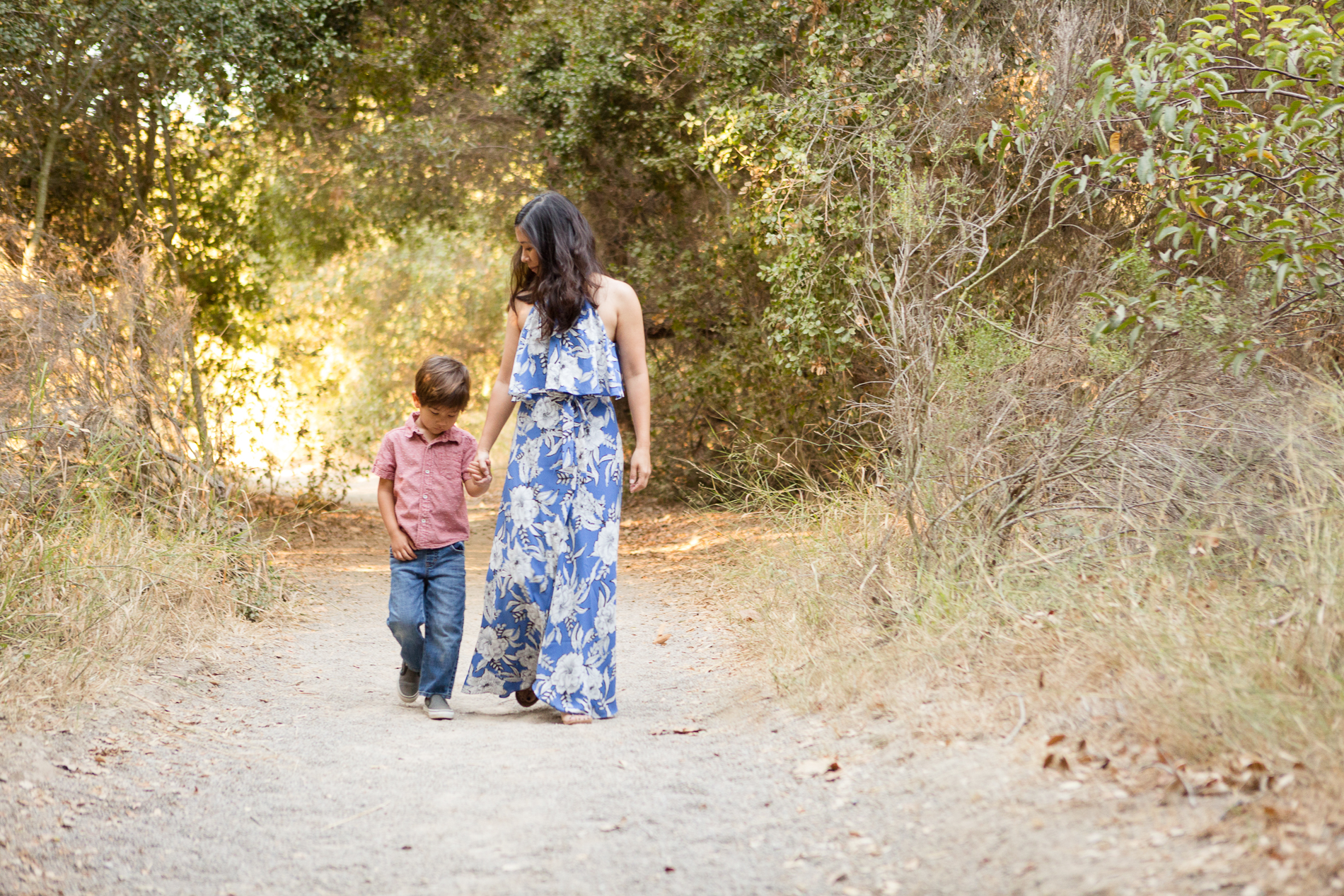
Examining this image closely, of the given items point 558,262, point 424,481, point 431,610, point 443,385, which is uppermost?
point 558,262

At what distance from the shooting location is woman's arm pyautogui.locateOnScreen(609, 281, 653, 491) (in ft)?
13.8

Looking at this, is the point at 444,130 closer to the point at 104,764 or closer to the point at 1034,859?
the point at 104,764

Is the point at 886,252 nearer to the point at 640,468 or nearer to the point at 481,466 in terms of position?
the point at 640,468

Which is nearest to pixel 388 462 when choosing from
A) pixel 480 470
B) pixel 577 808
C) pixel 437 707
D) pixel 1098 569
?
pixel 480 470

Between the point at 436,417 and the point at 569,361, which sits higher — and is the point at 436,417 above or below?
below

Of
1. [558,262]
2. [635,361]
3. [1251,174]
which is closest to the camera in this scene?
[558,262]

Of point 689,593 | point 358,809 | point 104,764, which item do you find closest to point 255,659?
point 104,764

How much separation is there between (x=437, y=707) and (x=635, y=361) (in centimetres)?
153

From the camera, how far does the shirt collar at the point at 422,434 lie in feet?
14.4

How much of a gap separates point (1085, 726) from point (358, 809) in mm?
2056

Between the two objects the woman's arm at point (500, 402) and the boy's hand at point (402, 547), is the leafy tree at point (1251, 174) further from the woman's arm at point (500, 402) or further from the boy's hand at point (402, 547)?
the boy's hand at point (402, 547)

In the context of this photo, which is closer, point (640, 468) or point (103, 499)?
point (640, 468)

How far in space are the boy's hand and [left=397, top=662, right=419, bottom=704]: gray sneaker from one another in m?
0.49

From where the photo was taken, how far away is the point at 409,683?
179 inches
